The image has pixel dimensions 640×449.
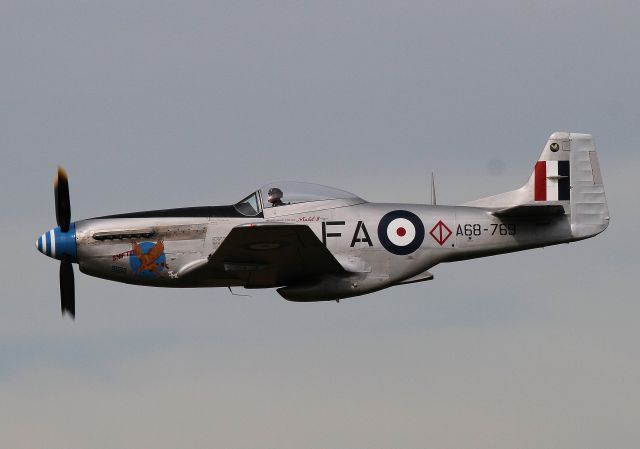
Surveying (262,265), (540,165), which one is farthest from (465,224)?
(262,265)

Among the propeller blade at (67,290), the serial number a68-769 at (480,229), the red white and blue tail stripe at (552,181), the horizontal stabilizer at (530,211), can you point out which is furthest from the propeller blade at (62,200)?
the red white and blue tail stripe at (552,181)

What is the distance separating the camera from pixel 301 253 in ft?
71.2

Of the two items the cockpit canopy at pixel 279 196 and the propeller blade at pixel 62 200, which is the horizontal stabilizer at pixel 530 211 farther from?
the propeller blade at pixel 62 200

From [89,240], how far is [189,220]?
1.78 m

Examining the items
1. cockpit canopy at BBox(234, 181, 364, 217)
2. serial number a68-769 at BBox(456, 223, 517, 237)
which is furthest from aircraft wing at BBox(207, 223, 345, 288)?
serial number a68-769 at BBox(456, 223, 517, 237)

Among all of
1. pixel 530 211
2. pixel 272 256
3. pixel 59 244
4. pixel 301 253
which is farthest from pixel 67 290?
pixel 530 211

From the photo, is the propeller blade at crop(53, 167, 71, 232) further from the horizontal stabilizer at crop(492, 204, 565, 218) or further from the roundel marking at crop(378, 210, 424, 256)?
the horizontal stabilizer at crop(492, 204, 565, 218)

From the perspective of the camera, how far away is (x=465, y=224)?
23.0m

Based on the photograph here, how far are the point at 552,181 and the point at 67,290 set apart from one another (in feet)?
29.8

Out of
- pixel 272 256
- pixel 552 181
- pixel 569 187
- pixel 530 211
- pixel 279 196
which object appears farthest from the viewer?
pixel 552 181

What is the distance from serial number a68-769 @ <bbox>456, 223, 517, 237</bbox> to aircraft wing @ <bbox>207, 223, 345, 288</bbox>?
2.32 m

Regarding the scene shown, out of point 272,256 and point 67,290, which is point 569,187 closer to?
point 272,256

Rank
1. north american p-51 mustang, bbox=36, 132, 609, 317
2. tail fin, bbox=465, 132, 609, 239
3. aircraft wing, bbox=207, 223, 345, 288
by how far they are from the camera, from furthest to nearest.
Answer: tail fin, bbox=465, 132, 609, 239
north american p-51 mustang, bbox=36, 132, 609, 317
aircraft wing, bbox=207, 223, 345, 288

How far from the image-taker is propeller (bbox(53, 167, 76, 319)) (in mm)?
22703
